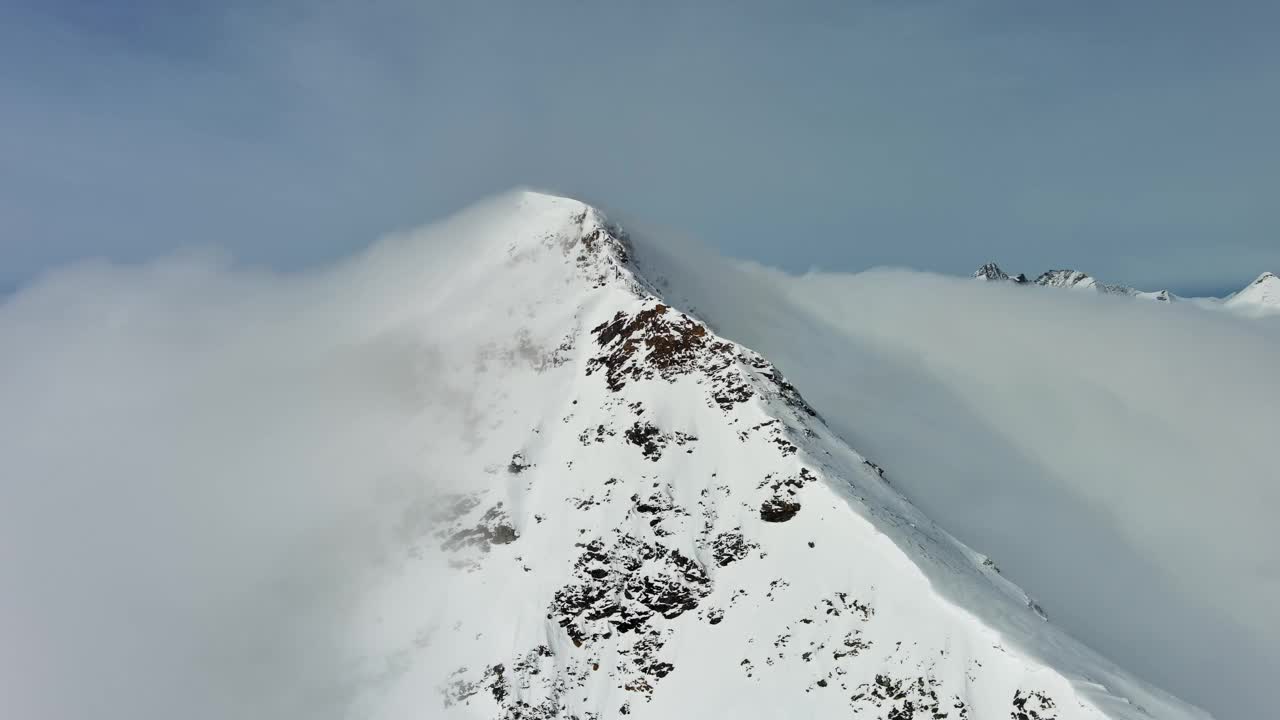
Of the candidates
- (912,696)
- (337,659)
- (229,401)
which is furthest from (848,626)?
(229,401)

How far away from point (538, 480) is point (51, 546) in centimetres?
14745

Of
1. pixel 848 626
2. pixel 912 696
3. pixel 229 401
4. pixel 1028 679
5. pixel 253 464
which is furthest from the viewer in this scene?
pixel 229 401

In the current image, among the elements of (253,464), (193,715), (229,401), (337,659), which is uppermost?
(229,401)

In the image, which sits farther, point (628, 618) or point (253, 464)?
point (253, 464)

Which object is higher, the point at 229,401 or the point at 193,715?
the point at 229,401

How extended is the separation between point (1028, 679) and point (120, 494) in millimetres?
212147

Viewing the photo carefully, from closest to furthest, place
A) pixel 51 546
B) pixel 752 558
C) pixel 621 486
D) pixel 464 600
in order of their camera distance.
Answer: pixel 752 558
pixel 621 486
pixel 464 600
pixel 51 546

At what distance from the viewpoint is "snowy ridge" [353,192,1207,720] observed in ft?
232

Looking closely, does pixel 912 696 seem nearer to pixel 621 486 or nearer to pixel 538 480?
pixel 621 486

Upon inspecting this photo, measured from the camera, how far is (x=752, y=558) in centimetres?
9319

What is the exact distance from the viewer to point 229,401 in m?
196

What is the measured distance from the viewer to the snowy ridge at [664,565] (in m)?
70.6

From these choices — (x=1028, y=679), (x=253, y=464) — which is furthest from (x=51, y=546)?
(x=1028, y=679)

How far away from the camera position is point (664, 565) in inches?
3944
